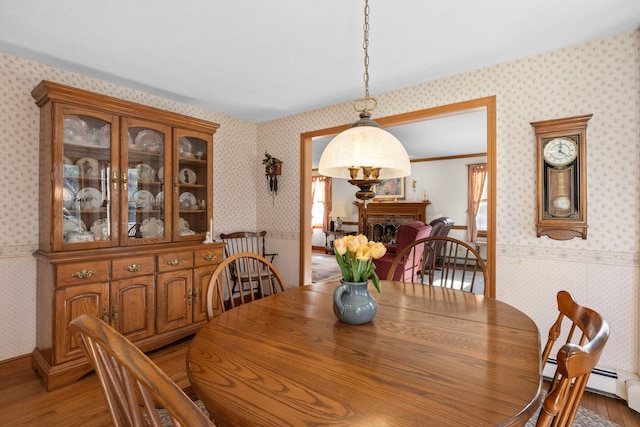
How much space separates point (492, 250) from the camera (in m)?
2.66

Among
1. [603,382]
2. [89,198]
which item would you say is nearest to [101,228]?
[89,198]

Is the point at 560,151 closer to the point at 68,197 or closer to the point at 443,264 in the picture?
the point at 443,264

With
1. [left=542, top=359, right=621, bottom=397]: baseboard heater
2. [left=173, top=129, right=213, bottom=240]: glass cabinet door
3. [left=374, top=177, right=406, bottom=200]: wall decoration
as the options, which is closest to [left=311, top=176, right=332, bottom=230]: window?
[left=374, top=177, right=406, bottom=200]: wall decoration

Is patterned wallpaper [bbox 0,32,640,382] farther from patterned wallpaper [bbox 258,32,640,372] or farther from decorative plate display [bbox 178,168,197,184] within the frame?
decorative plate display [bbox 178,168,197,184]

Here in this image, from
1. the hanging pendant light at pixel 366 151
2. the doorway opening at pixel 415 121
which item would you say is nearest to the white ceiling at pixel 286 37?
the doorway opening at pixel 415 121

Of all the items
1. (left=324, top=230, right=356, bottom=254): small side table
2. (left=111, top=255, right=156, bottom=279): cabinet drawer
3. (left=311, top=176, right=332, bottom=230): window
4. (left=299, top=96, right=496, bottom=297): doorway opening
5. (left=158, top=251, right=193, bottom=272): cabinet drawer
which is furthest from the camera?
(left=311, top=176, right=332, bottom=230): window

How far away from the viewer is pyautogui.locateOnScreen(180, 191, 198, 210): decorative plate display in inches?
126

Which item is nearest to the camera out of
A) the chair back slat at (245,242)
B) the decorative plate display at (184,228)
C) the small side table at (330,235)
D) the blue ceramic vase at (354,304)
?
the blue ceramic vase at (354,304)

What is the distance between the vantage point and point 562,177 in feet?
7.71

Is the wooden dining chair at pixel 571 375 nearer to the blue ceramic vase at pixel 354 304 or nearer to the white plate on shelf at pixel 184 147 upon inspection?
the blue ceramic vase at pixel 354 304

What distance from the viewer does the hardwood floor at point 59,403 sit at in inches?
75.4

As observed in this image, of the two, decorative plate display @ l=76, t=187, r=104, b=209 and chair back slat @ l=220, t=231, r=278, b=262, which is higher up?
decorative plate display @ l=76, t=187, r=104, b=209

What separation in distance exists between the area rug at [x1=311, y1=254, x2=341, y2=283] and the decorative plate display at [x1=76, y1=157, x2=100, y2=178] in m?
3.53

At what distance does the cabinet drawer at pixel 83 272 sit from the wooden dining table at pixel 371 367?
158cm
